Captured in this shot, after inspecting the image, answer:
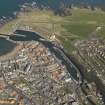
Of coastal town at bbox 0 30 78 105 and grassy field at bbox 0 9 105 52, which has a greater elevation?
coastal town at bbox 0 30 78 105

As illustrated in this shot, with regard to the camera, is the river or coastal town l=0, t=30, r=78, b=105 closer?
coastal town l=0, t=30, r=78, b=105

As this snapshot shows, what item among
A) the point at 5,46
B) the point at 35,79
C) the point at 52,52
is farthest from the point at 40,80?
the point at 5,46

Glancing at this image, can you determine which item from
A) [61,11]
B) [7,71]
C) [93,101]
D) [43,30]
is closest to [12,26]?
[43,30]

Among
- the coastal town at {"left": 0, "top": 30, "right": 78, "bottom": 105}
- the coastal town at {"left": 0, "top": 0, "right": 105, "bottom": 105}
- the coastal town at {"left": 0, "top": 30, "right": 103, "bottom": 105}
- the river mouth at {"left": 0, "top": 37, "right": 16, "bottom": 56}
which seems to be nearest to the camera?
the coastal town at {"left": 0, "top": 30, "right": 78, "bottom": 105}

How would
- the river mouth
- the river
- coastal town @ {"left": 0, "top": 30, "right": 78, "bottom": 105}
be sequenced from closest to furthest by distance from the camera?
coastal town @ {"left": 0, "top": 30, "right": 78, "bottom": 105}
the river mouth
the river

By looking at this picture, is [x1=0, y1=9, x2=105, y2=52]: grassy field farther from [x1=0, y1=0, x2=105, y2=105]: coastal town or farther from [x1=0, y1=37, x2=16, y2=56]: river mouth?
[x1=0, y1=37, x2=16, y2=56]: river mouth

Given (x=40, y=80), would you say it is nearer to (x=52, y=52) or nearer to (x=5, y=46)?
(x=52, y=52)

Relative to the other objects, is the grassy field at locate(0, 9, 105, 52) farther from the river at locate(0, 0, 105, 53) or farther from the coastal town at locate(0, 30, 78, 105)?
the coastal town at locate(0, 30, 78, 105)

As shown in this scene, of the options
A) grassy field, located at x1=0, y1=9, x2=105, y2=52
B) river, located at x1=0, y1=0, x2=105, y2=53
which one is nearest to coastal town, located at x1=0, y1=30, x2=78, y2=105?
grassy field, located at x1=0, y1=9, x2=105, y2=52

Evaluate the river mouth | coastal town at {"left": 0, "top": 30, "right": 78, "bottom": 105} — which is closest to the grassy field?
the river mouth
